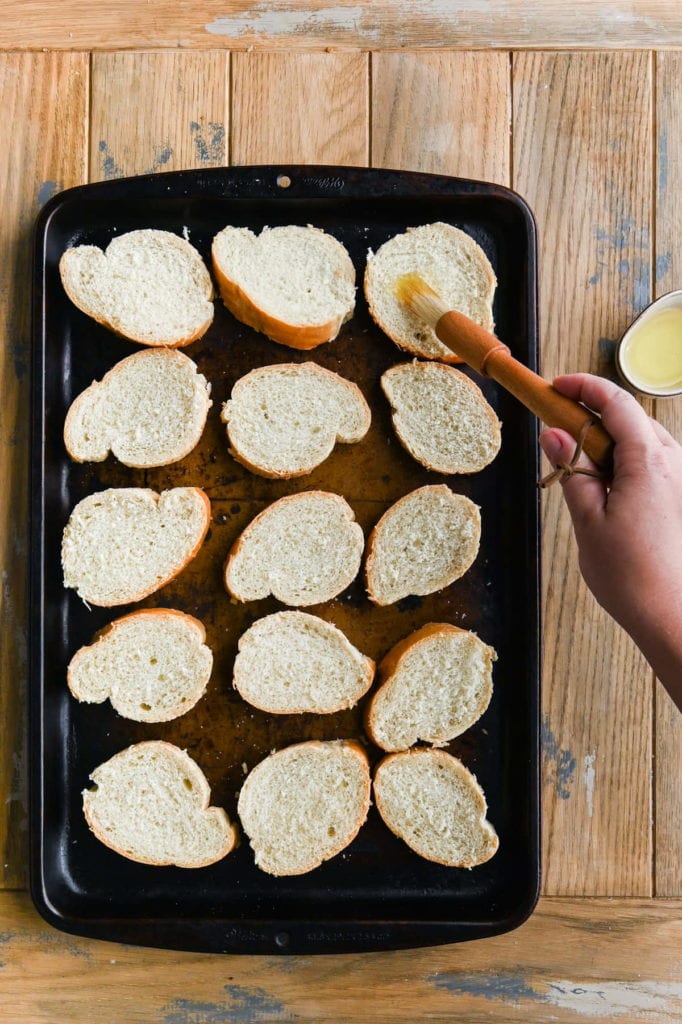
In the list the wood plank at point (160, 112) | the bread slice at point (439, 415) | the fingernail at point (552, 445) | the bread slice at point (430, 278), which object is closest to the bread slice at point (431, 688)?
the bread slice at point (439, 415)

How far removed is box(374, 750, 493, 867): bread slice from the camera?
6.44ft

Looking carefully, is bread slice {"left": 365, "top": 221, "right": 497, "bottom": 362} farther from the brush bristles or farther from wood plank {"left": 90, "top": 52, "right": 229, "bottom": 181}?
wood plank {"left": 90, "top": 52, "right": 229, "bottom": 181}

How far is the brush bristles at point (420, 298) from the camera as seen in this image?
1.93 meters

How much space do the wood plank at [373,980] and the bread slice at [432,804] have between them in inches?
10.9

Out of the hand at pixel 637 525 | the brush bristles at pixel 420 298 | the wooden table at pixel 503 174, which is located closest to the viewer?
the hand at pixel 637 525

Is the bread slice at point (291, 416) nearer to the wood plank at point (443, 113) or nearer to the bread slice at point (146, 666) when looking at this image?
the bread slice at point (146, 666)

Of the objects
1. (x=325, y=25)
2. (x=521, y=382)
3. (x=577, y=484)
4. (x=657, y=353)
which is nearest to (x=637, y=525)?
(x=577, y=484)

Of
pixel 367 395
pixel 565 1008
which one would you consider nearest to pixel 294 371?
pixel 367 395

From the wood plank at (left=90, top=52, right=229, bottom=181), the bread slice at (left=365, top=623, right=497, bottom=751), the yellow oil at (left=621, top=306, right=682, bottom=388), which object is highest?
the wood plank at (left=90, top=52, right=229, bottom=181)

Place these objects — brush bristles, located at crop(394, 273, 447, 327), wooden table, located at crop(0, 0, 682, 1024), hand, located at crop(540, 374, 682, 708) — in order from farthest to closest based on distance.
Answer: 1. wooden table, located at crop(0, 0, 682, 1024)
2. brush bristles, located at crop(394, 273, 447, 327)
3. hand, located at crop(540, 374, 682, 708)

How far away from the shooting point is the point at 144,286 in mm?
1994

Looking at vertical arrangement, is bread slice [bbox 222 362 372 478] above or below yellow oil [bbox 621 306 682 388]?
below

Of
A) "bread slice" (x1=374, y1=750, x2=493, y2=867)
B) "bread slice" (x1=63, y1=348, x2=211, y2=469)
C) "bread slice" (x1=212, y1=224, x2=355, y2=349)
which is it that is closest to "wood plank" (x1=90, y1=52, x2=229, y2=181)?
"bread slice" (x1=212, y1=224, x2=355, y2=349)

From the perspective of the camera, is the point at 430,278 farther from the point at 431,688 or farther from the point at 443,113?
the point at 431,688
